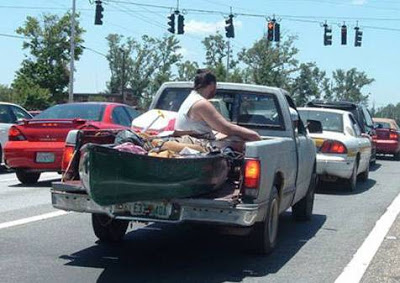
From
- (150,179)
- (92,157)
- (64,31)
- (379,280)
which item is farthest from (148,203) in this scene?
(64,31)

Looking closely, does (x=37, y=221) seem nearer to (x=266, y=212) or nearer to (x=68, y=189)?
(x=68, y=189)

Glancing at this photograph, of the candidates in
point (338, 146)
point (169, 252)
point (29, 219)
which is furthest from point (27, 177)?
point (169, 252)

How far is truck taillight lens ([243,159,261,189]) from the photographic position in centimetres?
654

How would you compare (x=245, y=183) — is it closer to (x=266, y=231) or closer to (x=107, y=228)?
(x=266, y=231)

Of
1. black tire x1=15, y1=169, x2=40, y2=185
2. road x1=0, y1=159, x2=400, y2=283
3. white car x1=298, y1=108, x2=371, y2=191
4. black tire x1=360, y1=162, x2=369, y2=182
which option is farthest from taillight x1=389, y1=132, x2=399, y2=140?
black tire x1=15, y1=169, x2=40, y2=185

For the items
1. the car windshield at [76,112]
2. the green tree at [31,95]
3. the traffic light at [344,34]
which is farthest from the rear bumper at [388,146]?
the green tree at [31,95]

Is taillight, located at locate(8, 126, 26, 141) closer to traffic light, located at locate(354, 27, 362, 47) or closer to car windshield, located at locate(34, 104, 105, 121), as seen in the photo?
car windshield, located at locate(34, 104, 105, 121)

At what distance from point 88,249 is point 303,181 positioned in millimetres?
3064

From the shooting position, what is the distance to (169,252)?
7703mm

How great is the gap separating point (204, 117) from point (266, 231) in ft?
4.38

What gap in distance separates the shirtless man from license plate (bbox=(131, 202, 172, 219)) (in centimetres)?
124

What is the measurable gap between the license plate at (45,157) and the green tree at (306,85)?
7439 cm

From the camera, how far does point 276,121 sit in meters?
8.57

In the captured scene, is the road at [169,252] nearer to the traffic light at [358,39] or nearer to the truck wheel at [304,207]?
the truck wheel at [304,207]
